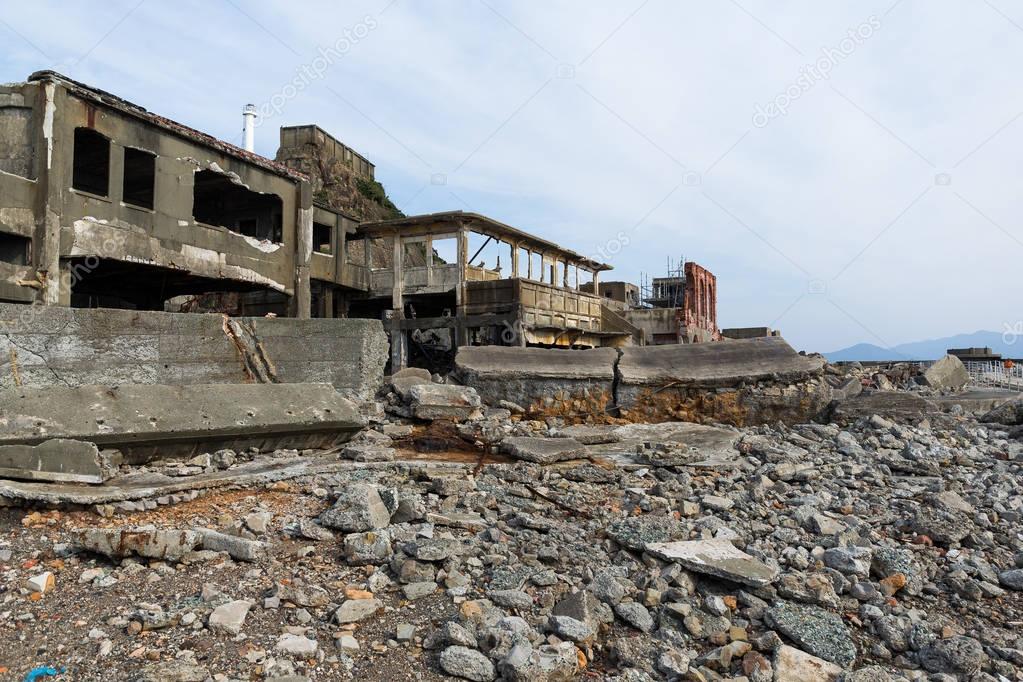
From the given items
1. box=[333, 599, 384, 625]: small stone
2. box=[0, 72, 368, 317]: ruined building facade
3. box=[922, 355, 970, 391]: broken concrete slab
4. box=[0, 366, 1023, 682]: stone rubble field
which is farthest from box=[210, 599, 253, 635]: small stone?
box=[922, 355, 970, 391]: broken concrete slab

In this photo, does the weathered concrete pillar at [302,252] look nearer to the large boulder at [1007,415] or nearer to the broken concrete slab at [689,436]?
the broken concrete slab at [689,436]

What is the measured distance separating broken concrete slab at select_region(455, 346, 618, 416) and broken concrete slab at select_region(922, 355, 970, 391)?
8063mm

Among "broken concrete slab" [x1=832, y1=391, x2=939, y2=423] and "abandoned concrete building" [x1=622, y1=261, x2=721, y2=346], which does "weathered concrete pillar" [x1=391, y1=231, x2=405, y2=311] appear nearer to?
"abandoned concrete building" [x1=622, y1=261, x2=721, y2=346]

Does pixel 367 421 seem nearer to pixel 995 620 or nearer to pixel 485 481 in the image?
pixel 485 481

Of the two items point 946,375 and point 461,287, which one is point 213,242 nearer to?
point 461,287

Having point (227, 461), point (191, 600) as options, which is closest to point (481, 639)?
point (191, 600)

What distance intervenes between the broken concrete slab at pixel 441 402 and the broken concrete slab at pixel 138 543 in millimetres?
3924

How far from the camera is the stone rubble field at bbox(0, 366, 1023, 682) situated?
8.99ft

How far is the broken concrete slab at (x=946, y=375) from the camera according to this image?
42.0 feet

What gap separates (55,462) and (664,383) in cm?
634

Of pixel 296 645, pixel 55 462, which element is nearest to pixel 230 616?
pixel 296 645

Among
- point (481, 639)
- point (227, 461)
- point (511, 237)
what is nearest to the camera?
point (481, 639)

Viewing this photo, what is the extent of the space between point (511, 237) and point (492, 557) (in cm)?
1682

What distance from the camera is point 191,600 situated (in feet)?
10.2
